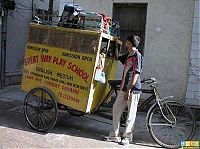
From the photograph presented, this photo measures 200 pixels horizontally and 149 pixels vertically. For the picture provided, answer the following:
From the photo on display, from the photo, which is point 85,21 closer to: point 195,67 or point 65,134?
point 65,134

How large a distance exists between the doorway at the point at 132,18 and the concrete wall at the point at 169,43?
18 centimetres

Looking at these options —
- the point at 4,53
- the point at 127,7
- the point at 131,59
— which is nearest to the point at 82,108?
the point at 131,59

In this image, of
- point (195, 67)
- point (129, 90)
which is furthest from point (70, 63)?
point (195, 67)

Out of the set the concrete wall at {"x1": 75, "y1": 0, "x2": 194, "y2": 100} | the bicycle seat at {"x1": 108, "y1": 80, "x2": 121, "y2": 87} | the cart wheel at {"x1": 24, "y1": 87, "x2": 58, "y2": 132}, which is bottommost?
the cart wheel at {"x1": 24, "y1": 87, "x2": 58, "y2": 132}

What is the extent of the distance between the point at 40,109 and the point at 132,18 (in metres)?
3.46

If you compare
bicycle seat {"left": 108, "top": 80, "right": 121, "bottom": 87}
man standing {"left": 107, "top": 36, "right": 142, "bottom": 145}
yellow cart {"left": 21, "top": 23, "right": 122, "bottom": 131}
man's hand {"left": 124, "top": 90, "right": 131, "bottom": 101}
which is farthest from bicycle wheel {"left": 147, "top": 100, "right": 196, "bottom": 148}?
yellow cart {"left": 21, "top": 23, "right": 122, "bottom": 131}

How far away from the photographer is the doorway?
28.1 ft

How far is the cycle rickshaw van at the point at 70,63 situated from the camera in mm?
5992

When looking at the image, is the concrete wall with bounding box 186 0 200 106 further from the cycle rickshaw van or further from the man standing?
the man standing

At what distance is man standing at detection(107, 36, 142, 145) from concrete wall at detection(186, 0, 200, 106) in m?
2.40

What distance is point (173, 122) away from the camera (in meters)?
6.02

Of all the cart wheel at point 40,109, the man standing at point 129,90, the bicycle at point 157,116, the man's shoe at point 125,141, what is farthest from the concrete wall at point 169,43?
the cart wheel at point 40,109

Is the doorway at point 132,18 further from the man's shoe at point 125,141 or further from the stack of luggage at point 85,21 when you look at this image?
the man's shoe at point 125,141

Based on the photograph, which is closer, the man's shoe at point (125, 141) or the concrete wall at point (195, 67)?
the man's shoe at point (125, 141)
